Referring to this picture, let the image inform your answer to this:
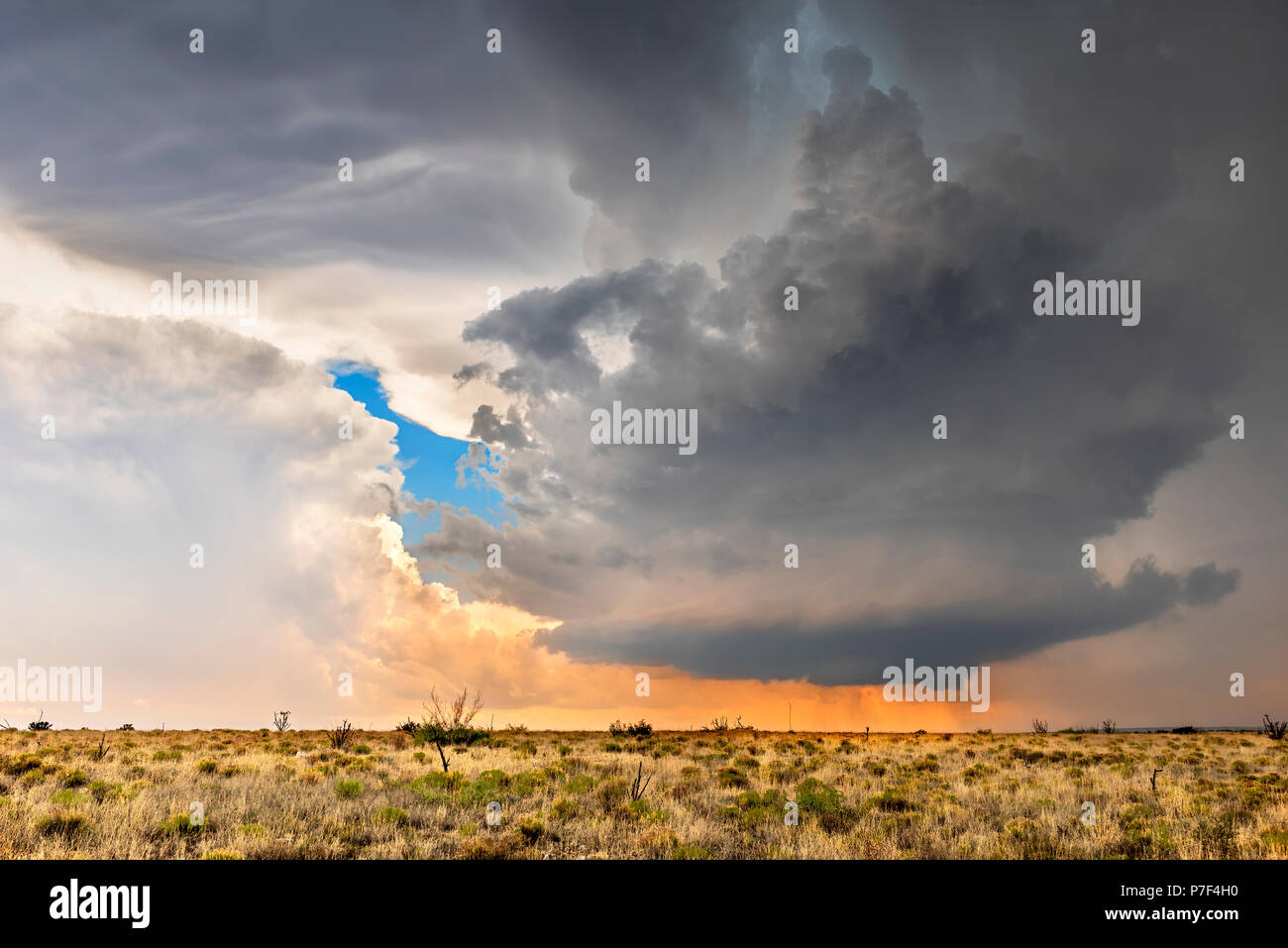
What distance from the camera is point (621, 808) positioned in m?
16.5

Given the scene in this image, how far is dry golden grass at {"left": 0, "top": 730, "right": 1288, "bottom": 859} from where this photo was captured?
514 inches

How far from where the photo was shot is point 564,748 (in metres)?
33.5

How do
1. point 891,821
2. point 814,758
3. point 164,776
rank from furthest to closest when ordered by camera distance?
point 814,758 → point 164,776 → point 891,821

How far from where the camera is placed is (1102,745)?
38594mm

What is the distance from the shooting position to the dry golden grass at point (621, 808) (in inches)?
514
